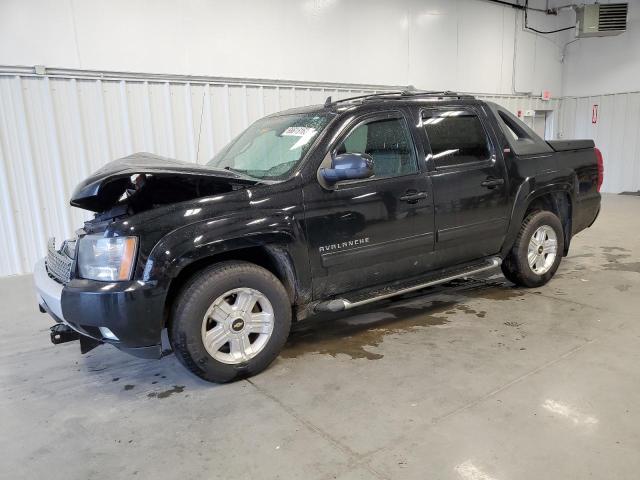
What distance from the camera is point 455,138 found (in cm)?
386

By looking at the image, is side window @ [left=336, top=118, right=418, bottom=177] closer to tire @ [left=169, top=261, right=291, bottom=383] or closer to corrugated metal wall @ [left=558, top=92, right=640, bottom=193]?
tire @ [left=169, top=261, right=291, bottom=383]

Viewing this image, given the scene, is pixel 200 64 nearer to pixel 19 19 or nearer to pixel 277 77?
pixel 277 77

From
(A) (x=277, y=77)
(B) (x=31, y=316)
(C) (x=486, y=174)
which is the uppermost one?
(A) (x=277, y=77)

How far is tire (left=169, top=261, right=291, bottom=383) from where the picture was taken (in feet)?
9.03

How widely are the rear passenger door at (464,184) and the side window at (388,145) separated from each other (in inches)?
7.1

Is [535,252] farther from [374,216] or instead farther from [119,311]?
[119,311]

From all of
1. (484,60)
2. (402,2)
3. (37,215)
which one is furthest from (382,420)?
(484,60)

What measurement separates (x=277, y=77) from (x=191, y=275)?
5.58 metres

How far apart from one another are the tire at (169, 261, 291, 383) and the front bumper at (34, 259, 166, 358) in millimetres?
147

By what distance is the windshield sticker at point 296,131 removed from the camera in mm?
3406

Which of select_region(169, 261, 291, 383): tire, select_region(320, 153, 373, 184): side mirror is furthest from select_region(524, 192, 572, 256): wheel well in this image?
select_region(169, 261, 291, 383): tire

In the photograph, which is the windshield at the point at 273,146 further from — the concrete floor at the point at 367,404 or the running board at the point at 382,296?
the concrete floor at the point at 367,404

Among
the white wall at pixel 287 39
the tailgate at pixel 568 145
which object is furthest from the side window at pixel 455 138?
the white wall at pixel 287 39

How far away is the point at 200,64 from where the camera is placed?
6.80 meters
